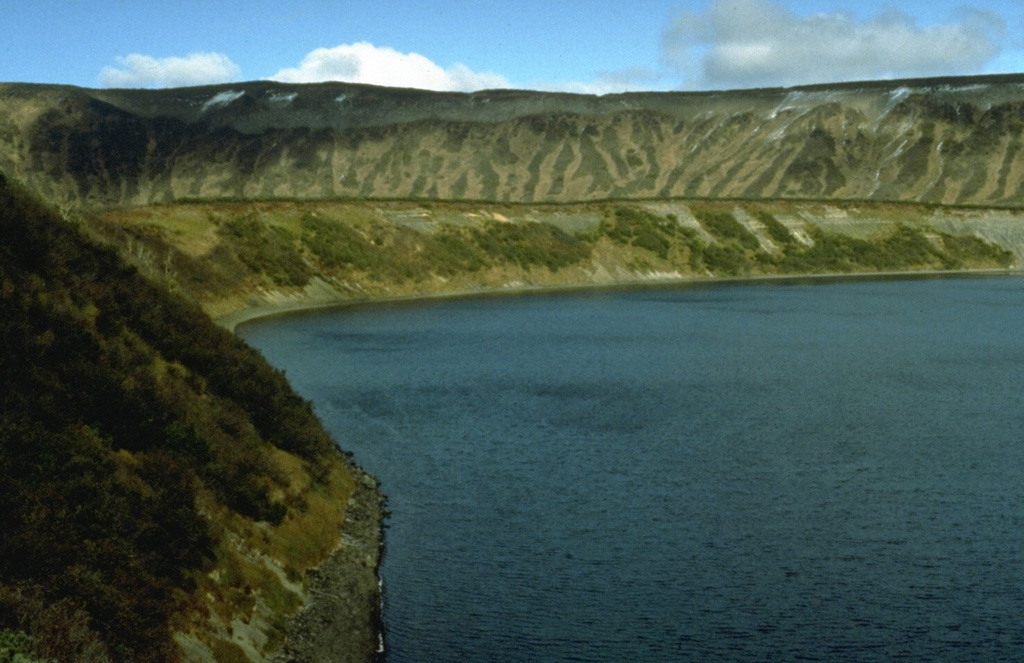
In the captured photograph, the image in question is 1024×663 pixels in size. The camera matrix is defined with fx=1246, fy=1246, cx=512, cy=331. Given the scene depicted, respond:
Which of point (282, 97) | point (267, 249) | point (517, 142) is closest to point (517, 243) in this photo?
point (267, 249)

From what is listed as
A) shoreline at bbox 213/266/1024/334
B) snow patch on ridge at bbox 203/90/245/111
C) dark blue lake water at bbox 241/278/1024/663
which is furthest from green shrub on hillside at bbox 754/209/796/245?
snow patch on ridge at bbox 203/90/245/111

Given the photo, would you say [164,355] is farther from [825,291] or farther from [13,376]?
[825,291]

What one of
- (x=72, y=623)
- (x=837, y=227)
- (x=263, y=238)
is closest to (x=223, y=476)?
A: (x=72, y=623)

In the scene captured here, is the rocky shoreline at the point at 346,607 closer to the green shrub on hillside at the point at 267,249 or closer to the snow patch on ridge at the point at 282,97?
the green shrub on hillside at the point at 267,249

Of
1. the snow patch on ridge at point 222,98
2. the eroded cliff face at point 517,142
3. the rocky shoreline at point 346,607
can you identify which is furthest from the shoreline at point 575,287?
the snow patch on ridge at point 222,98

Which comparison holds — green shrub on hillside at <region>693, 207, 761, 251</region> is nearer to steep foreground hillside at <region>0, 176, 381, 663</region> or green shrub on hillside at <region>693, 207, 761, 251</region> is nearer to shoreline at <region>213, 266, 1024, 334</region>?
shoreline at <region>213, 266, 1024, 334</region>

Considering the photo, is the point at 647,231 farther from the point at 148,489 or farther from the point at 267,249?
the point at 148,489
